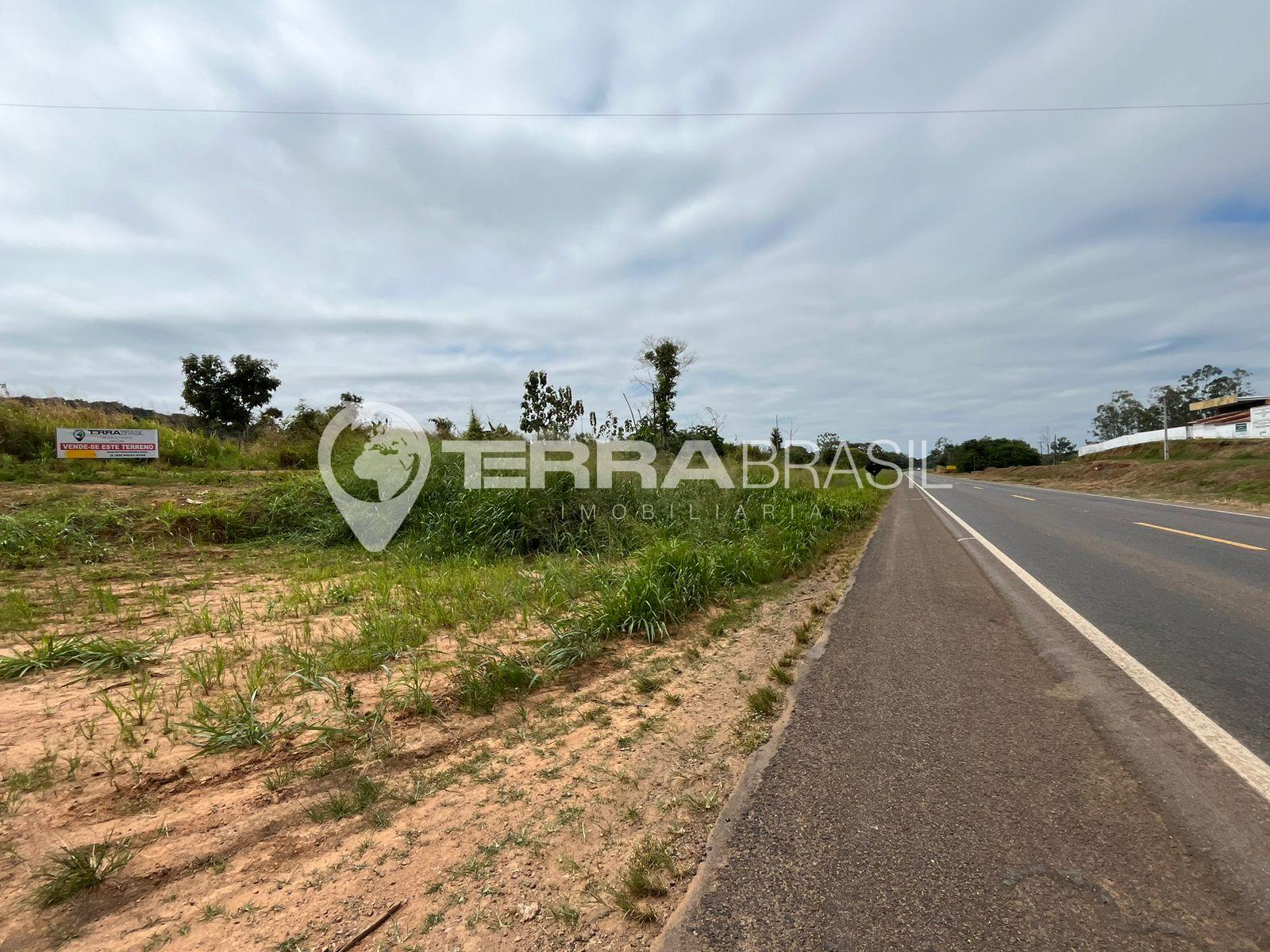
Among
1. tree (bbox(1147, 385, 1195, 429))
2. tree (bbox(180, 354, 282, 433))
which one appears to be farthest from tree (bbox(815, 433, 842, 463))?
tree (bbox(1147, 385, 1195, 429))

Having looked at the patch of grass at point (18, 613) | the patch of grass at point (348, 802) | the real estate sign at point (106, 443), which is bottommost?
the patch of grass at point (348, 802)

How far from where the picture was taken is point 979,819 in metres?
2.06

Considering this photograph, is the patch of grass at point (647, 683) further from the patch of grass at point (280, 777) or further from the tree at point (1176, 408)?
the tree at point (1176, 408)

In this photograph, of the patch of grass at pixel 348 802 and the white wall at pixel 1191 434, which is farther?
the white wall at pixel 1191 434

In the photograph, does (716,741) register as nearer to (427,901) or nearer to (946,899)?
(946,899)

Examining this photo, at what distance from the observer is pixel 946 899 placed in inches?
66.6

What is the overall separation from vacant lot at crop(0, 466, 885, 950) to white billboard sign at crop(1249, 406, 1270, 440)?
2514 inches

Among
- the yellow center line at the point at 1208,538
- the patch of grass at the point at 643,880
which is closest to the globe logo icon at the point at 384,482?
the patch of grass at the point at 643,880

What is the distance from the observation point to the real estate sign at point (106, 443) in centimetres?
1090

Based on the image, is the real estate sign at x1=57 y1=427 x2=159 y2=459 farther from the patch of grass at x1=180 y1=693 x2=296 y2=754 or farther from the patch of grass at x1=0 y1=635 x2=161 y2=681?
the patch of grass at x1=180 y1=693 x2=296 y2=754

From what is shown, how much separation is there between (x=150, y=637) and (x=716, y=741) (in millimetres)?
4319

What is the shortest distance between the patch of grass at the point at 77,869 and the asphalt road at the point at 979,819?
76.7 inches

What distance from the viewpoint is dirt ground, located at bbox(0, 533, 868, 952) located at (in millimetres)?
1716

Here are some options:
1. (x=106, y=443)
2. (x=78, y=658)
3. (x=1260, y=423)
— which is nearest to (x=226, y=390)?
(x=106, y=443)
